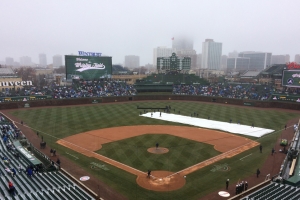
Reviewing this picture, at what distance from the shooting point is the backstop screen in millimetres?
64750

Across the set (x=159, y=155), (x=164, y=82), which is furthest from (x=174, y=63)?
(x=159, y=155)

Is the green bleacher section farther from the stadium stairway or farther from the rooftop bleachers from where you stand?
the rooftop bleachers

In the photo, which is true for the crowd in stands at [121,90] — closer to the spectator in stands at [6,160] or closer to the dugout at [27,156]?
the dugout at [27,156]

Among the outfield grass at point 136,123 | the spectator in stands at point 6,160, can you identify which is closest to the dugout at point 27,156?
the spectator in stands at point 6,160

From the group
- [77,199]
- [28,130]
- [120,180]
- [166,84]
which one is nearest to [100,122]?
[28,130]

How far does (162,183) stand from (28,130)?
2591cm

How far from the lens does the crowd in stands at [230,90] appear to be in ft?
218

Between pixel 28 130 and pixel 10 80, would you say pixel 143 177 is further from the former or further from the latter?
pixel 10 80

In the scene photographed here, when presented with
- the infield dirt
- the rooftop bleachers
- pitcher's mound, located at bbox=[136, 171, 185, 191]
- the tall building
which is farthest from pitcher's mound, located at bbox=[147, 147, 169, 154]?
the tall building

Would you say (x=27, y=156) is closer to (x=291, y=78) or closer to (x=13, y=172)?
(x=13, y=172)

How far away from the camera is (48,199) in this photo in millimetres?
15438

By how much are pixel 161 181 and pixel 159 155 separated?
595 cm

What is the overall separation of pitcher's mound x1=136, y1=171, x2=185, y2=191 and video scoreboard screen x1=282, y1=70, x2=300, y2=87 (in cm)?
5206

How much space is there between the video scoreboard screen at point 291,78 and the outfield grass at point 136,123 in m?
11.2
